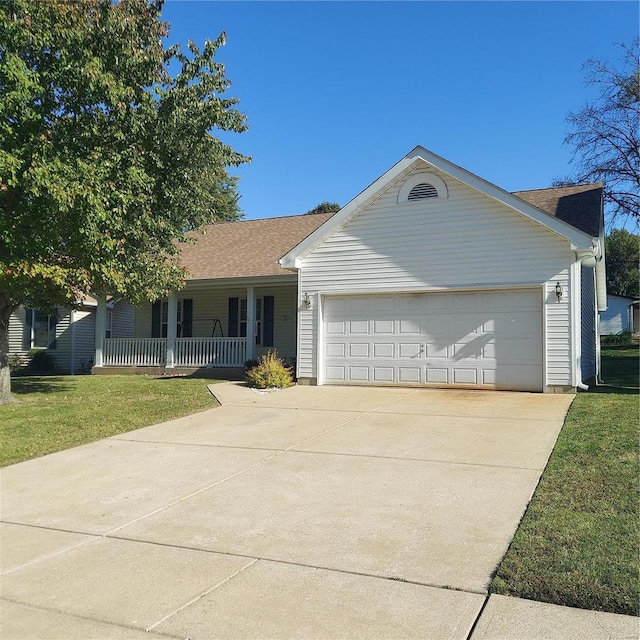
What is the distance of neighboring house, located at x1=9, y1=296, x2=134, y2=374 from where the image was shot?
76.2ft

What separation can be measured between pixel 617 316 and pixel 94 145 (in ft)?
134

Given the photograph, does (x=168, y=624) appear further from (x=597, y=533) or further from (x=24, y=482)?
(x=24, y=482)

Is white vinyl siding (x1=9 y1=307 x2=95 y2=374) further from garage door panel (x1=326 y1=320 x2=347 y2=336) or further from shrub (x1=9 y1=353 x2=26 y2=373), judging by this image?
garage door panel (x1=326 y1=320 x2=347 y2=336)

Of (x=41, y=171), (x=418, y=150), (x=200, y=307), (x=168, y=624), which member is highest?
(x=418, y=150)

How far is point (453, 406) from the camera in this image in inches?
430

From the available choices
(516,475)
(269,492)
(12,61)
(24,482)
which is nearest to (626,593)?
(516,475)

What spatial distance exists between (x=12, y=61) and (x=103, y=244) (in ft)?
10.9

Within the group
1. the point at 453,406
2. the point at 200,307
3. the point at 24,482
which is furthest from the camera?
the point at 200,307

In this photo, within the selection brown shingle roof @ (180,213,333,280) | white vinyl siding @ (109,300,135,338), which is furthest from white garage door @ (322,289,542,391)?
white vinyl siding @ (109,300,135,338)

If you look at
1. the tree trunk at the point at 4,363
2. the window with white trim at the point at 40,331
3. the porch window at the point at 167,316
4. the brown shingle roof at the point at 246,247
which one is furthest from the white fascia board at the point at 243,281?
the window with white trim at the point at 40,331

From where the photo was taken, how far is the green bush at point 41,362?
76.1ft

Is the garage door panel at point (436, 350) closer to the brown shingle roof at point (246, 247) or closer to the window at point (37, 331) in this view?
the brown shingle roof at point (246, 247)

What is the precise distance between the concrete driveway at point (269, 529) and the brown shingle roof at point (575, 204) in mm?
6776

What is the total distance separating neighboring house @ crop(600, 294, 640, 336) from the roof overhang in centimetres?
3395
